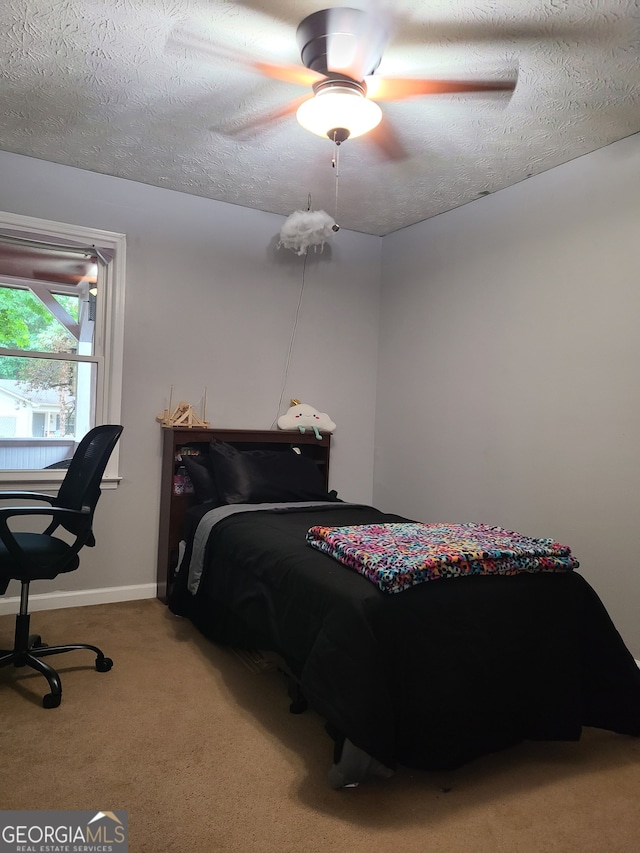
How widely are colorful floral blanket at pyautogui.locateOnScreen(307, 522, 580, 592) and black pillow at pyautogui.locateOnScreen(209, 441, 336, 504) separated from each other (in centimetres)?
Answer: 102

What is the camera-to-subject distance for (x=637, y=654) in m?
2.76

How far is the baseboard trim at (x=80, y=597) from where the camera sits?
332cm

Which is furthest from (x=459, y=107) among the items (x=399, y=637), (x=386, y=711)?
(x=386, y=711)

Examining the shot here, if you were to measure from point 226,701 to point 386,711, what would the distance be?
910mm

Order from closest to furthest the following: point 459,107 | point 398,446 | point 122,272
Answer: point 459,107, point 122,272, point 398,446

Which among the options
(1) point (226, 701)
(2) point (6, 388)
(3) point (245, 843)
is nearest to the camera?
(3) point (245, 843)

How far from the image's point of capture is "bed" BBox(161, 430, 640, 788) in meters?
1.81

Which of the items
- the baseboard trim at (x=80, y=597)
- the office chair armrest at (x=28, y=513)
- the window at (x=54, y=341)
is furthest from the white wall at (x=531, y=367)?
the office chair armrest at (x=28, y=513)

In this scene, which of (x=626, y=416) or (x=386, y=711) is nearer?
(x=386, y=711)

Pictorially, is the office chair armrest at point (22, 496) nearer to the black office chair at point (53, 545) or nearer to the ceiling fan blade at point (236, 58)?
the black office chair at point (53, 545)

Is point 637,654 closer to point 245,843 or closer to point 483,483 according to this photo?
point 483,483

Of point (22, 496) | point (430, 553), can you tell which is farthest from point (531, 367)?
point (22, 496)

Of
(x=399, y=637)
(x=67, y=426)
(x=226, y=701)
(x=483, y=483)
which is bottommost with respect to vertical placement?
(x=226, y=701)

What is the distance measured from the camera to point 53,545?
2.57m
